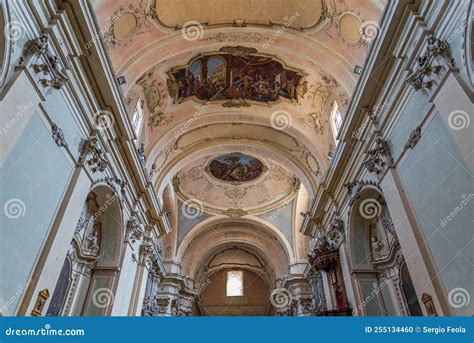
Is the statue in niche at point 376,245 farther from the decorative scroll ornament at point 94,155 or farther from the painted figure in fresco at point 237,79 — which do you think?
the decorative scroll ornament at point 94,155

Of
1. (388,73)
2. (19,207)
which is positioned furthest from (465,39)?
(19,207)

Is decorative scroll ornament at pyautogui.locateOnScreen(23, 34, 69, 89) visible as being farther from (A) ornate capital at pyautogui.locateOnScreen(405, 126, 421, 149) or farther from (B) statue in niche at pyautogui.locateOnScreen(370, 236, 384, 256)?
(B) statue in niche at pyautogui.locateOnScreen(370, 236, 384, 256)

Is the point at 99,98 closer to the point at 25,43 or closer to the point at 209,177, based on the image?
the point at 25,43

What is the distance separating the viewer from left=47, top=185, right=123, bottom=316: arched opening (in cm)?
806

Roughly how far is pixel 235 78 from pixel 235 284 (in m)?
19.2

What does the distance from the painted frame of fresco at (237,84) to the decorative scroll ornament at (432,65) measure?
561 cm

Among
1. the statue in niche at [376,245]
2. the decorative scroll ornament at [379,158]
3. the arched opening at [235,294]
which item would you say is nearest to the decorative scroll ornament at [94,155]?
the decorative scroll ornament at [379,158]

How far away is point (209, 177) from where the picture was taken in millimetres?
19844

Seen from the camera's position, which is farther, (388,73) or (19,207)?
(388,73)

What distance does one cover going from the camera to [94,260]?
886cm

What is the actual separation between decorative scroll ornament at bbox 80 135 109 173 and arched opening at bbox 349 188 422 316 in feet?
21.5

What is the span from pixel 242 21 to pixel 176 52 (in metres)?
2.17

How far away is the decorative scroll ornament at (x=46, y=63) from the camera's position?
205 inches

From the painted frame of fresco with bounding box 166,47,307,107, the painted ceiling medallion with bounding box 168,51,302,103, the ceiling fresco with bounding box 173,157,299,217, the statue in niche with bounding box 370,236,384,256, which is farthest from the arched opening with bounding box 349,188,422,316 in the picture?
the ceiling fresco with bounding box 173,157,299,217
